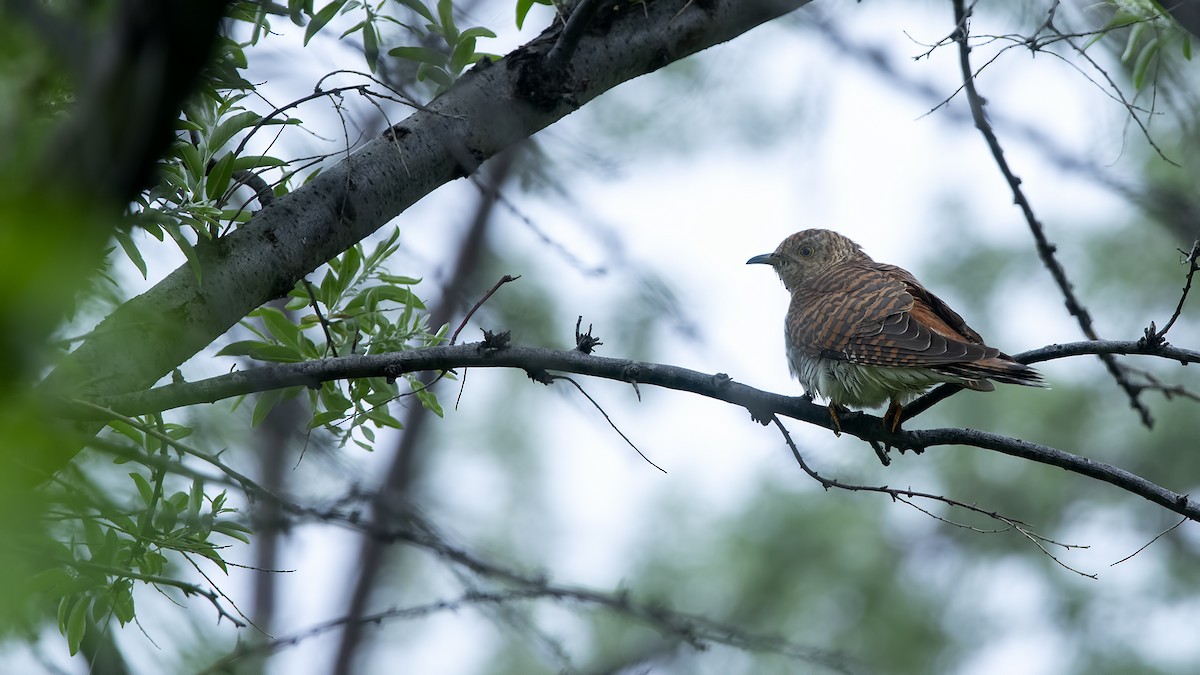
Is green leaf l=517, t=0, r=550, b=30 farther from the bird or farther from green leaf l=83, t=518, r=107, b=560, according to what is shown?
green leaf l=83, t=518, r=107, b=560

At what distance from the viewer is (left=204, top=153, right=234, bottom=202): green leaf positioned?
91.3 inches

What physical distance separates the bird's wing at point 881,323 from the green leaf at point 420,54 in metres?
1.68

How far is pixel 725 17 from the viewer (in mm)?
2775

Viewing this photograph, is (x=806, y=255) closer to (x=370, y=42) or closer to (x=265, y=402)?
(x=370, y=42)

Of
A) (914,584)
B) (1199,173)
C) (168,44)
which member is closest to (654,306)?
(1199,173)

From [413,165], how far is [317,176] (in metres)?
0.24

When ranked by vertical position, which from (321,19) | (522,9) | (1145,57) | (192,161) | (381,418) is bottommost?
(381,418)

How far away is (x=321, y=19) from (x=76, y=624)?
1.52 metres

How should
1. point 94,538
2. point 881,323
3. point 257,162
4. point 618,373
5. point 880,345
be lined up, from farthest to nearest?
1. point 881,323
2. point 880,345
3. point 257,162
4. point 618,373
5. point 94,538

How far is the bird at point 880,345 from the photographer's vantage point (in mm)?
3021

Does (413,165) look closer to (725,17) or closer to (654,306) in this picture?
(725,17)

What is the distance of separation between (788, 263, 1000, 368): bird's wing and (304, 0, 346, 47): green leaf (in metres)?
1.97

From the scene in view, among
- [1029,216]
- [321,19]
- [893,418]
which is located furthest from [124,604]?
[1029,216]

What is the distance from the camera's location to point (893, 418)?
120 inches
